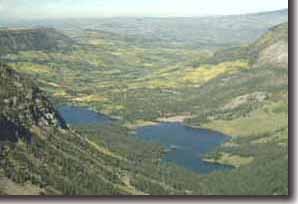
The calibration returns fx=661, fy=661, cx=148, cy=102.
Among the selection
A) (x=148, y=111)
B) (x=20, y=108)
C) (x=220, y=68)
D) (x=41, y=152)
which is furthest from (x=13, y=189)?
(x=220, y=68)

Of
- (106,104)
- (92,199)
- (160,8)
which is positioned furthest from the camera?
(106,104)

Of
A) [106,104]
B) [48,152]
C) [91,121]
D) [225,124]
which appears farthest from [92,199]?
[106,104]

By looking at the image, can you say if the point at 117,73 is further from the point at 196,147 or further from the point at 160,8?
the point at 160,8

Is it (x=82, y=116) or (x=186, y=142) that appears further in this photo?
(x=82, y=116)

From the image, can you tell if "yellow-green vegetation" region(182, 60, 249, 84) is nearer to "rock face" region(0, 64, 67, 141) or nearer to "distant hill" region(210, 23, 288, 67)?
"distant hill" region(210, 23, 288, 67)

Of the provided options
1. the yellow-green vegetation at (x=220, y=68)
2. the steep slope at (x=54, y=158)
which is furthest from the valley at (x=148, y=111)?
the yellow-green vegetation at (x=220, y=68)

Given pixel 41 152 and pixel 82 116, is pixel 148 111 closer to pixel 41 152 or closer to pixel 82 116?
pixel 82 116

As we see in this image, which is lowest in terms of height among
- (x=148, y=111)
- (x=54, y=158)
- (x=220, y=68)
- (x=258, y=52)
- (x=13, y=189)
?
(x=148, y=111)
